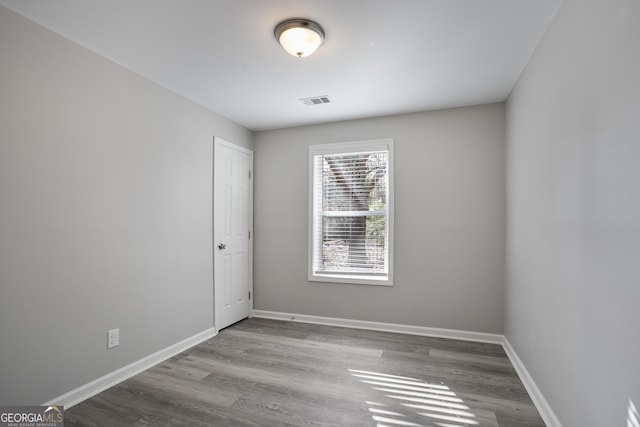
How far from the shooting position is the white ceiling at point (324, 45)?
1931 mm

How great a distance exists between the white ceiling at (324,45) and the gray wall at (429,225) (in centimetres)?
43

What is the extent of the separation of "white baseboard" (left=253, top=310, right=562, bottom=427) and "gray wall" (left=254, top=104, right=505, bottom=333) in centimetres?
7

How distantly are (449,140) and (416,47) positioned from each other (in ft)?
4.93

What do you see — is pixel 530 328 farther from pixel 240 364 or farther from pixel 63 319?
pixel 63 319

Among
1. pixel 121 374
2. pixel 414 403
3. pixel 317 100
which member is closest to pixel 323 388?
pixel 414 403

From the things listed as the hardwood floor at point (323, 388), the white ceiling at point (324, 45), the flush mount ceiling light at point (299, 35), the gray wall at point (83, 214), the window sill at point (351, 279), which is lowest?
the hardwood floor at point (323, 388)

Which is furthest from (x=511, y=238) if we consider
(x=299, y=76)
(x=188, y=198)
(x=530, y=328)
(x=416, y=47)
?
(x=188, y=198)

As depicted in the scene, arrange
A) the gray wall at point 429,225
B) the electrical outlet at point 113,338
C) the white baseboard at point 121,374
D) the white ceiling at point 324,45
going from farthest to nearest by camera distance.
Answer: the gray wall at point 429,225 < the electrical outlet at point 113,338 < the white baseboard at point 121,374 < the white ceiling at point 324,45

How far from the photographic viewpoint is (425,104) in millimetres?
3480

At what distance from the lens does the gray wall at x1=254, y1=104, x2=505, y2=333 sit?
11.3 ft

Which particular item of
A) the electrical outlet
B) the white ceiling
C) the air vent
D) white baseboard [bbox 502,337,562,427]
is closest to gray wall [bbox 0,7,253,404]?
the electrical outlet

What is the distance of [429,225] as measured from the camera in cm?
366

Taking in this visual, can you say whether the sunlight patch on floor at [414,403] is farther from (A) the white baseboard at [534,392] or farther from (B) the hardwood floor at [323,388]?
(A) the white baseboard at [534,392]

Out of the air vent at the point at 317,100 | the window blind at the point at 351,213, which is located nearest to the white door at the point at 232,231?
the window blind at the point at 351,213
